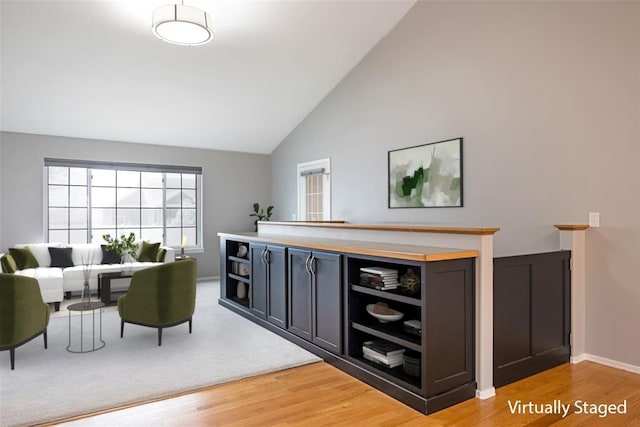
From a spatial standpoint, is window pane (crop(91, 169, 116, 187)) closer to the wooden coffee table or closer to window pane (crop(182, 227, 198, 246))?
window pane (crop(182, 227, 198, 246))

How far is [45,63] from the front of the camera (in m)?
4.82

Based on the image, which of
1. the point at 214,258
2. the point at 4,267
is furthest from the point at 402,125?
the point at 4,267

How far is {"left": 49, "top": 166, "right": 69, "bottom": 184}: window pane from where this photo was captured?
6363mm

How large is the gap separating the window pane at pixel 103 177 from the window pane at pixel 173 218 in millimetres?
1001

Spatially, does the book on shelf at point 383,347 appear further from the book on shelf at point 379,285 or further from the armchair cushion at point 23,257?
the armchair cushion at point 23,257

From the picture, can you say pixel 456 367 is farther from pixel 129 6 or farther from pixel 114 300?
pixel 114 300

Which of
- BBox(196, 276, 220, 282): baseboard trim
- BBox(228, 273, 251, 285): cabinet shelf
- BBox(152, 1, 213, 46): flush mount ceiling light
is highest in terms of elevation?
BBox(152, 1, 213, 46): flush mount ceiling light

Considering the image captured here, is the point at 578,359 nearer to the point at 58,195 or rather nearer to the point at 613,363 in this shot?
the point at 613,363

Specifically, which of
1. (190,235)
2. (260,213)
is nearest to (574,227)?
(260,213)

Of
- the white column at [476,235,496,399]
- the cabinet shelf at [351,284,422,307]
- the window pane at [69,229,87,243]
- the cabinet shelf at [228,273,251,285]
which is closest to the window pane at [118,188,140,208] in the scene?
the window pane at [69,229,87,243]

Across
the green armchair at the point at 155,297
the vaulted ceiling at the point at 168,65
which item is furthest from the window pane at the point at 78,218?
the green armchair at the point at 155,297

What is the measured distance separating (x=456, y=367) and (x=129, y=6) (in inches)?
171

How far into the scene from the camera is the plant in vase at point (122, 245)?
5.49m

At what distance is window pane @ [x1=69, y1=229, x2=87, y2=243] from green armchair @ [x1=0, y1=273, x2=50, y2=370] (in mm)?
3444
